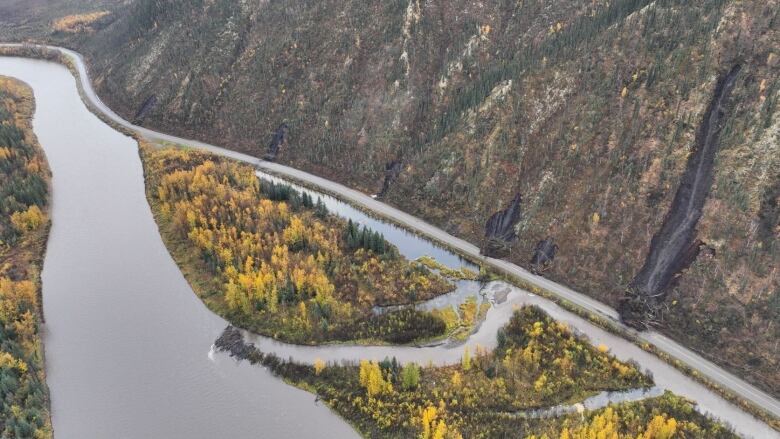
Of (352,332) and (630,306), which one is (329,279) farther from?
(630,306)

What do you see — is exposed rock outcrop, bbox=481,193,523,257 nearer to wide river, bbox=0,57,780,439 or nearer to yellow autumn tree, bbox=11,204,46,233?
wide river, bbox=0,57,780,439

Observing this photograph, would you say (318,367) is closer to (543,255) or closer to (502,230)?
(543,255)

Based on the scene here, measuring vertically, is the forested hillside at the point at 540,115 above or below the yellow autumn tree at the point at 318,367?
above

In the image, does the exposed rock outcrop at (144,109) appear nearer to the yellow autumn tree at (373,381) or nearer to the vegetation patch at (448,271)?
the vegetation patch at (448,271)

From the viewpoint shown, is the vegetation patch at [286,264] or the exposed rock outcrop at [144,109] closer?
the vegetation patch at [286,264]

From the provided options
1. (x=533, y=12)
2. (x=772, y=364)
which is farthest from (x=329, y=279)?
(x=533, y=12)

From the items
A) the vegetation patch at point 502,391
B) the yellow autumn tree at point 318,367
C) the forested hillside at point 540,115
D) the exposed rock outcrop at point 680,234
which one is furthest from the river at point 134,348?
the exposed rock outcrop at point 680,234
